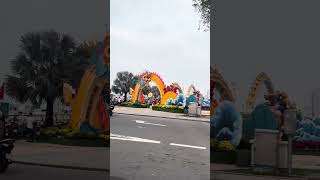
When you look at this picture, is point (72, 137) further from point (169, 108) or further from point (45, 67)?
point (169, 108)

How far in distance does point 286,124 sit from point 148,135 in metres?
9.60

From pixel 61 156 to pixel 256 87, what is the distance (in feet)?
15.1

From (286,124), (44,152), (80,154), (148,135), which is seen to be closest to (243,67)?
(286,124)

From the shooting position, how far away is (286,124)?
8.24 meters

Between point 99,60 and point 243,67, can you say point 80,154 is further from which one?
point 243,67

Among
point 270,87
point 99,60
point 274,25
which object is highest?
point 274,25

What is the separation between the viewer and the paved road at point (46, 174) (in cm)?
864

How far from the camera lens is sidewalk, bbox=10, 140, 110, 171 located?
917 cm

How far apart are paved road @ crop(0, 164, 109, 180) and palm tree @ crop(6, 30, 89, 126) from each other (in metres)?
1.11

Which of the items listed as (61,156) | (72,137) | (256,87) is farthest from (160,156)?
(256,87)

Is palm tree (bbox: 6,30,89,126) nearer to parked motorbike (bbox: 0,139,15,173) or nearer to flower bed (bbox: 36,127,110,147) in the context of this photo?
flower bed (bbox: 36,127,110,147)

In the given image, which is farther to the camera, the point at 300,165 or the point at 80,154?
the point at 80,154

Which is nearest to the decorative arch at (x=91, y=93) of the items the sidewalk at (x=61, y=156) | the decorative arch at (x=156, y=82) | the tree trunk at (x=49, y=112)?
the tree trunk at (x=49, y=112)

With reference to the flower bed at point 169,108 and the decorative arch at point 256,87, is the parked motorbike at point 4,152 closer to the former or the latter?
the decorative arch at point 256,87
